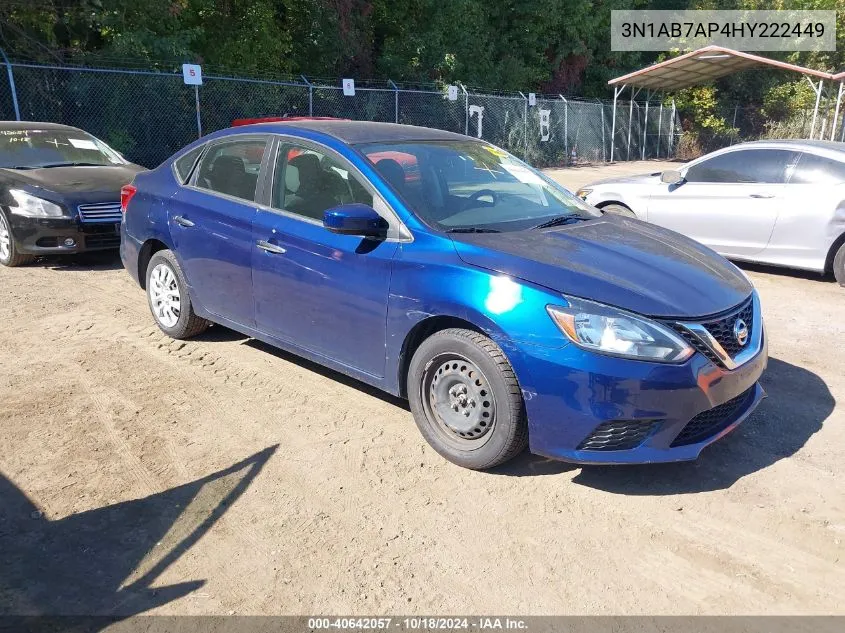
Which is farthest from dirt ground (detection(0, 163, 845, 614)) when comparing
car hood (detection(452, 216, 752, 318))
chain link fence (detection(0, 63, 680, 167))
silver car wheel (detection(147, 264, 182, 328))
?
chain link fence (detection(0, 63, 680, 167))

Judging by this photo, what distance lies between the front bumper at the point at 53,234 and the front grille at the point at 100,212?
0.18 feet

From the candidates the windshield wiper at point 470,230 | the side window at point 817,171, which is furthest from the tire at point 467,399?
the side window at point 817,171

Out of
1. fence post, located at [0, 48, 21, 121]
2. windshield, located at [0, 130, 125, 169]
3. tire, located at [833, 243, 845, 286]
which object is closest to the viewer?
tire, located at [833, 243, 845, 286]

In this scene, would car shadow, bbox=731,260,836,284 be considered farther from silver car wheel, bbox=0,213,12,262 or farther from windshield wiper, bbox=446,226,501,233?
silver car wheel, bbox=0,213,12,262

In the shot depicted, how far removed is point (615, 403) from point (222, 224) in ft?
9.68

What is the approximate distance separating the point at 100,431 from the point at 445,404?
6.66ft

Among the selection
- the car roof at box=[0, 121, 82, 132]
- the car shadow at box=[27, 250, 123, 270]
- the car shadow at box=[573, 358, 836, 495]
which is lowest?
the car shadow at box=[573, 358, 836, 495]

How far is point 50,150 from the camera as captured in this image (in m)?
8.84

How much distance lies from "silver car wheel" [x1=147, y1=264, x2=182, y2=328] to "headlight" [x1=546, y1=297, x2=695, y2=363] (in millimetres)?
3332

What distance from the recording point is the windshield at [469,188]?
406 centimetres

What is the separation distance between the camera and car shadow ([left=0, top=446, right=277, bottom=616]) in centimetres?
272

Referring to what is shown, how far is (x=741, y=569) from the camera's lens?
2.92 meters

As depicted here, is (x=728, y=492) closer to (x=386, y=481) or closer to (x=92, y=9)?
(x=386, y=481)

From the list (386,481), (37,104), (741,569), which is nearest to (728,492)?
(741,569)
